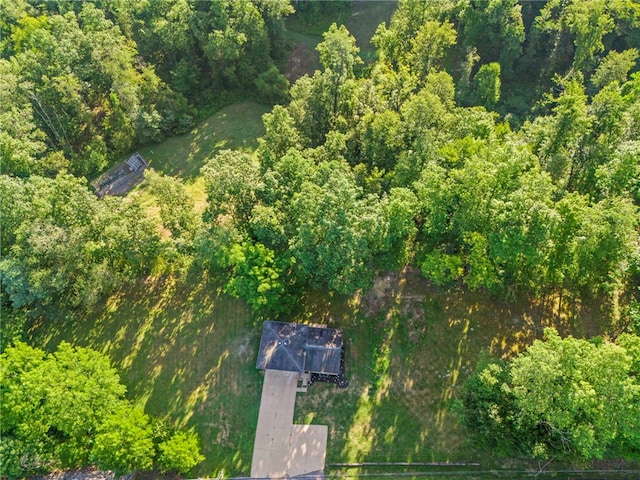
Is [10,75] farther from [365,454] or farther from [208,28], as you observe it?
[365,454]

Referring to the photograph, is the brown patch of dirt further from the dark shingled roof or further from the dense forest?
the dark shingled roof

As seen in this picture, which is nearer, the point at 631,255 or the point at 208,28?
the point at 631,255

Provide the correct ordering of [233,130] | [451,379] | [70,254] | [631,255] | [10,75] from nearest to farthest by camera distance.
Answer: [631,255], [451,379], [70,254], [10,75], [233,130]

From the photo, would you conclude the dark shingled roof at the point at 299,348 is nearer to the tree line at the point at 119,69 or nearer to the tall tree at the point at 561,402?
the tall tree at the point at 561,402

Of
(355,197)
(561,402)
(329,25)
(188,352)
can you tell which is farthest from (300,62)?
(561,402)

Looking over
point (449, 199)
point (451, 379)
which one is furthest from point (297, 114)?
point (451, 379)

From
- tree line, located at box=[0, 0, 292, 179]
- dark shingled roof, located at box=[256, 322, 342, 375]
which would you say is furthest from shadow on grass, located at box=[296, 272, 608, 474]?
tree line, located at box=[0, 0, 292, 179]

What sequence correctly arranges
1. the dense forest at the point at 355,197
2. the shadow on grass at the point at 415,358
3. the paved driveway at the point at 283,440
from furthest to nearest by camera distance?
the paved driveway at the point at 283,440 → the shadow on grass at the point at 415,358 → the dense forest at the point at 355,197

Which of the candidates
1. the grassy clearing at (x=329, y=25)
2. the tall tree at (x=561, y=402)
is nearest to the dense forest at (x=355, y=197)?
the tall tree at (x=561, y=402)
